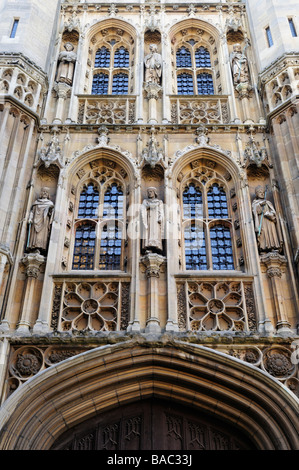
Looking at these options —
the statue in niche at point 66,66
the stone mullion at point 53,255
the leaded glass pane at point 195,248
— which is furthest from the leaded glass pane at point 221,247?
the statue in niche at point 66,66

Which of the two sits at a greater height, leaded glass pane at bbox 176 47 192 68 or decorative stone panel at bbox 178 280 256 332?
leaded glass pane at bbox 176 47 192 68

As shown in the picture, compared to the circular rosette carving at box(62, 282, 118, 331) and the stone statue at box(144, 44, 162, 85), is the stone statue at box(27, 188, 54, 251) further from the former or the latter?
the stone statue at box(144, 44, 162, 85)

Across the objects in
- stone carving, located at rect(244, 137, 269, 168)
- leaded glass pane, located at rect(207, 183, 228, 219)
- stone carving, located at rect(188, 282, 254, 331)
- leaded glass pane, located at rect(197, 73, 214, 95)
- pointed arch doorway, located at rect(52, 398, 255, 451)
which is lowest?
pointed arch doorway, located at rect(52, 398, 255, 451)

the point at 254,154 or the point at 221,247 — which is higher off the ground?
the point at 254,154

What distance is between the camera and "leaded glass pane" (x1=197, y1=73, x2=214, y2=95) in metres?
17.7

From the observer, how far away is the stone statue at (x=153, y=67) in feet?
56.4

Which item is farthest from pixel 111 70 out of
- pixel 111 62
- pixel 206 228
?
pixel 206 228

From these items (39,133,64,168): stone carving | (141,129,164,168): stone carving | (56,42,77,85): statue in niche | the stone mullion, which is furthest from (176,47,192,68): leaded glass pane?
the stone mullion

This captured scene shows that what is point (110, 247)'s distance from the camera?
13766mm

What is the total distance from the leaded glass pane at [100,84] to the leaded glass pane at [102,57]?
0.53m

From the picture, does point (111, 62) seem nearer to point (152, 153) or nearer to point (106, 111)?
point (106, 111)

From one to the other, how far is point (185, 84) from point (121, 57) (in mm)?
2679

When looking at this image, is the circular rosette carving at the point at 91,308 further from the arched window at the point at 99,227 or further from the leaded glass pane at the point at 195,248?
the leaded glass pane at the point at 195,248

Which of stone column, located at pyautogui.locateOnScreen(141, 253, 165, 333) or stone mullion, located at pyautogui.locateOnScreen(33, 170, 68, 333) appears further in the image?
stone mullion, located at pyautogui.locateOnScreen(33, 170, 68, 333)
